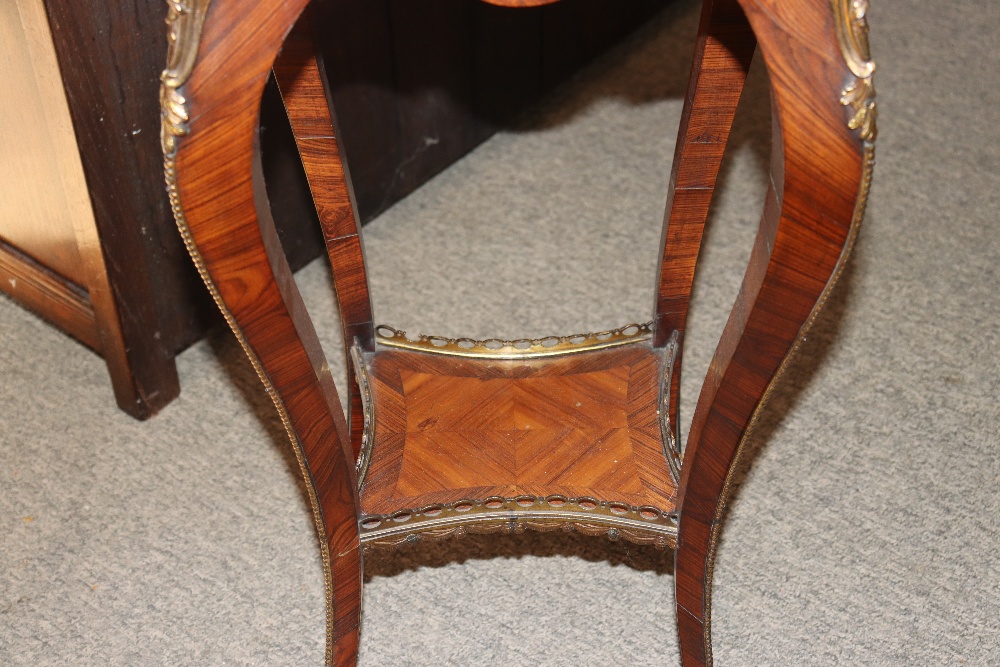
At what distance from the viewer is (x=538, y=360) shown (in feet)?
3.78

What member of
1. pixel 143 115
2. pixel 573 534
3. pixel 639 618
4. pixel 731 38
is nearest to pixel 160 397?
pixel 143 115

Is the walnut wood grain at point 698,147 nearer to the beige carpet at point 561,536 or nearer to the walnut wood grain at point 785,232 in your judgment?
the walnut wood grain at point 785,232

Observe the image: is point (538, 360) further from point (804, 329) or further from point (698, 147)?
point (804, 329)

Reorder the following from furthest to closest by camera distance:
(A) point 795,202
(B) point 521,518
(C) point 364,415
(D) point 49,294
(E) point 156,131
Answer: (D) point 49,294
(E) point 156,131
(C) point 364,415
(B) point 521,518
(A) point 795,202

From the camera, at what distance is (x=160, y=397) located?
4.72 ft

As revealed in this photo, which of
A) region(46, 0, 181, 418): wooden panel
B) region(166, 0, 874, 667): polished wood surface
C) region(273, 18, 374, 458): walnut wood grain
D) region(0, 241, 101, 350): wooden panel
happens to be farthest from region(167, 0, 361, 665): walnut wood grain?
region(0, 241, 101, 350): wooden panel

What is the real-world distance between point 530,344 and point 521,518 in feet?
0.79

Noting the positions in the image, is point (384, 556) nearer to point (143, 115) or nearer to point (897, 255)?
point (143, 115)

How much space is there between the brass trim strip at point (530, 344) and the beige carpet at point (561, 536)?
0.81ft

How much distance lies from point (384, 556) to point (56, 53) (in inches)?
24.9

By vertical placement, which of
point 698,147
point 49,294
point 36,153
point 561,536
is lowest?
point 561,536

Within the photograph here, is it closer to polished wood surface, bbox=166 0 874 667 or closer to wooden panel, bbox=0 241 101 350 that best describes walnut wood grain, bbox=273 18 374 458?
polished wood surface, bbox=166 0 874 667

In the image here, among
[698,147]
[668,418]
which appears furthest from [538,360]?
[698,147]

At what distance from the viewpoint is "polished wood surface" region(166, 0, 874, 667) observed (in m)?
0.68
